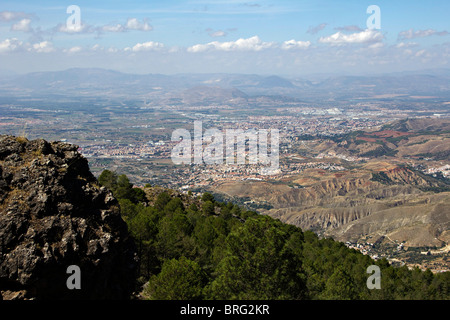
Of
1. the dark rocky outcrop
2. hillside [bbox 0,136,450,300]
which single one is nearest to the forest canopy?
hillside [bbox 0,136,450,300]

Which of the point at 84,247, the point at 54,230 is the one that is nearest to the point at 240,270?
the point at 84,247

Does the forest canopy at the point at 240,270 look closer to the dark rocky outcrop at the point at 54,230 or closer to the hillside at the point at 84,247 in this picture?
the hillside at the point at 84,247

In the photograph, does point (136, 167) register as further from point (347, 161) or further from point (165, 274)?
point (165, 274)

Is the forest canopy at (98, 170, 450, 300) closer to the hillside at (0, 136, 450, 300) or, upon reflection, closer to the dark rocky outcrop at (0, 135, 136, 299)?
the hillside at (0, 136, 450, 300)

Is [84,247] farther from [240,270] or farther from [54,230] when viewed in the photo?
[240,270]

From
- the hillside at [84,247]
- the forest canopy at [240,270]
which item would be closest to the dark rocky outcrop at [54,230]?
the hillside at [84,247]

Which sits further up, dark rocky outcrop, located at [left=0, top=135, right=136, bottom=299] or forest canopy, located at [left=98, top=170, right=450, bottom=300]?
dark rocky outcrop, located at [left=0, top=135, right=136, bottom=299]

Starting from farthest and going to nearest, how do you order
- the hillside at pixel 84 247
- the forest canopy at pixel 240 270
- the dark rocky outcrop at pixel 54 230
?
1. the forest canopy at pixel 240 270
2. the hillside at pixel 84 247
3. the dark rocky outcrop at pixel 54 230
